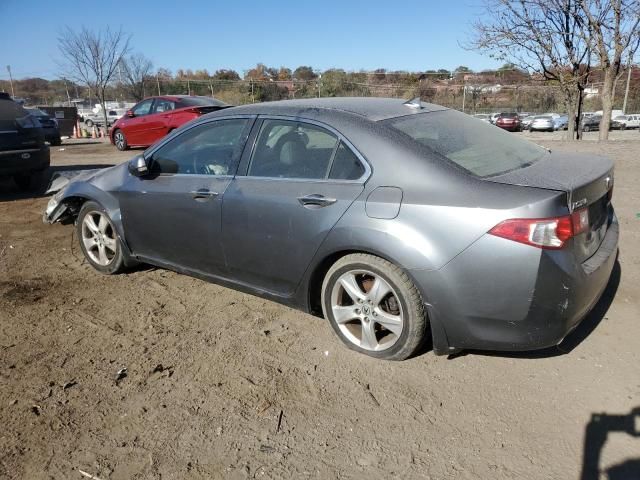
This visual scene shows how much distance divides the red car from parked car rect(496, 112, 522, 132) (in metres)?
26.1

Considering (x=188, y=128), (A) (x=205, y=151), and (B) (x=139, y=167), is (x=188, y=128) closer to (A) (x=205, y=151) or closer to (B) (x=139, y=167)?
(A) (x=205, y=151)

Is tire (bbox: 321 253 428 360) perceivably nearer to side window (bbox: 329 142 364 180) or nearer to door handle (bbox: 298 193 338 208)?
door handle (bbox: 298 193 338 208)

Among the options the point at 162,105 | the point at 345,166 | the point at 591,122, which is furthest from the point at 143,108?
the point at 591,122

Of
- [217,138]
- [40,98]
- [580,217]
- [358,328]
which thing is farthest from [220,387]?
[40,98]

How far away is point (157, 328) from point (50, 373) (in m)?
0.76

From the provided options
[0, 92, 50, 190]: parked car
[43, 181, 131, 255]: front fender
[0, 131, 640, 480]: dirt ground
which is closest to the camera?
[0, 131, 640, 480]: dirt ground

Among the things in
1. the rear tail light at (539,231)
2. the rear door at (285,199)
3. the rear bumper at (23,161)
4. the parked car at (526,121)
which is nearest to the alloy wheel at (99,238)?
the rear door at (285,199)

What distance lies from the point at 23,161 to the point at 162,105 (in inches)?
256

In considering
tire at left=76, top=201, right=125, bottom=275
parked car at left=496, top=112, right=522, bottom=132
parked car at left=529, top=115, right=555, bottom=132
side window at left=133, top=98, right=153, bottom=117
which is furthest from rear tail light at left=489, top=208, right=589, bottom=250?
parked car at left=529, top=115, right=555, bottom=132

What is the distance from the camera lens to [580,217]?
267 centimetres

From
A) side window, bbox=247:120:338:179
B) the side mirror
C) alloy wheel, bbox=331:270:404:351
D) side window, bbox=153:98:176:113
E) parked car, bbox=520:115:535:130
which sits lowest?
parked car, bbox=520:115:535:130

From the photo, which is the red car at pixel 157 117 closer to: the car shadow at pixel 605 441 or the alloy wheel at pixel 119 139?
the alloy wheel at pixel 119 139

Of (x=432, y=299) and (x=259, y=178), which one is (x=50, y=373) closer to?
(x=259, y=178)

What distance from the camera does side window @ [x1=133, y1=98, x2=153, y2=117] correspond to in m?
14.3
